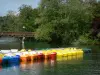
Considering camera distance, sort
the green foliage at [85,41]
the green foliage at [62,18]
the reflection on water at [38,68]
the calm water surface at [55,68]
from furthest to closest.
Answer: the green foliage at [62,18] < the green foliage at [85,41] < the reflection on water at [38,68] < the calm water surface at [55,68]

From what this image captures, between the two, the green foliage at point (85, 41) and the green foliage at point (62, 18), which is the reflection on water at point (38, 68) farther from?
the green foliage at point (62, 18)

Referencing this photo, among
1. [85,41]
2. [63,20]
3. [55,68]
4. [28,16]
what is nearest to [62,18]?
[63,20]

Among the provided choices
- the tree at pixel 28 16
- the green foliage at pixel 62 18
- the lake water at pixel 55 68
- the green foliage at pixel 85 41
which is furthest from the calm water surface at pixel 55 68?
the tree at pixel 28 16

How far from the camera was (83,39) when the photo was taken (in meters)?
111

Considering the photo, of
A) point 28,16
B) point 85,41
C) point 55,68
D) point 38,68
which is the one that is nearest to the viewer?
point 55,68

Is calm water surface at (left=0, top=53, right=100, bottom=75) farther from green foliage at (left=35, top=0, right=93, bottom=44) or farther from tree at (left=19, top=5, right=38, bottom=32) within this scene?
tree at (left=19, top=5, right=38, bottom=32)

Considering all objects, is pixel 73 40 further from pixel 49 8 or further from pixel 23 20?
pixel 23 20

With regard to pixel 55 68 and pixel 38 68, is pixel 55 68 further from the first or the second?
pixel 38 68

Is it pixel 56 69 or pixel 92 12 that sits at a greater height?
pixel 92 12

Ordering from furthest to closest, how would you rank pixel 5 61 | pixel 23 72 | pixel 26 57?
pixel 26 57 → pixel 5 61 → pixel 23 72

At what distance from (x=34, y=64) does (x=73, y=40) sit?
168 feet

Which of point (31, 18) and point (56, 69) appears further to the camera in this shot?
point (31, 18)

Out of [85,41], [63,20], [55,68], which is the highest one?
[63,20]

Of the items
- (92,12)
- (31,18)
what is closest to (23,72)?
(92,12)
